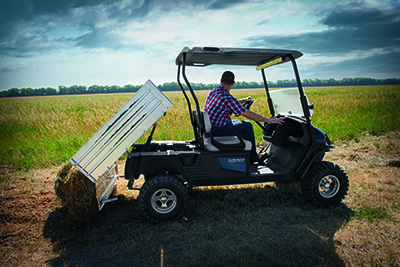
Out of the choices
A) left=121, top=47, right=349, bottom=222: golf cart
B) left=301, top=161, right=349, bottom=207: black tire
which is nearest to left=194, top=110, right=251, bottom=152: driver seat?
left=121, top=47, right=349, bottom=222: golf cart

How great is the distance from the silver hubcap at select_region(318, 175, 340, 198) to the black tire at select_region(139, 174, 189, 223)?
6.96ft

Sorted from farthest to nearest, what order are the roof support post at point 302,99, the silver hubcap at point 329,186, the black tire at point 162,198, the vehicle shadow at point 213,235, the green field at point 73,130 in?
the green field at point 73,130 → the silver hubcap at point 329,186 → the roof support post at point 302,99 → the black tire at point 162,198 → the vehicle shadow at point 213,235

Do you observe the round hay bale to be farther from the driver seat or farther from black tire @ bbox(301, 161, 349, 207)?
black tire @ bbox(301, 161, 349, 207)

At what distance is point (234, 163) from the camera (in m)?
3.82

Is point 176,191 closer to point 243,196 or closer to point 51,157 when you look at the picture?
point 243,196

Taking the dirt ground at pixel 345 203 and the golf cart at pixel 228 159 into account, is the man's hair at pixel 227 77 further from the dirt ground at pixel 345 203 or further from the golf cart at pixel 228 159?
the dirt ground at pixel 345 203

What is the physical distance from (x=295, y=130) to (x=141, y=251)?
302cm

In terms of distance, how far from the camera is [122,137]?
3383 mm

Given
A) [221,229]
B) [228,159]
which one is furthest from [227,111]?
[221,229]

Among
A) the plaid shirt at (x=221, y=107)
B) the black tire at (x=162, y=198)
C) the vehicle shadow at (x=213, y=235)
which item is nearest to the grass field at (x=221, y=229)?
the vehicle shadow at (x=213, y=235)

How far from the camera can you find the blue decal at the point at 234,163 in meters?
3.78

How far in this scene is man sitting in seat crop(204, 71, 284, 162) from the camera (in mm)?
3943

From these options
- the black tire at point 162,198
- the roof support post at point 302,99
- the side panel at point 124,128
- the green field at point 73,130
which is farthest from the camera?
the green field at point 73,130

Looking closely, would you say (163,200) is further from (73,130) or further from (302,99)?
(73,130)
